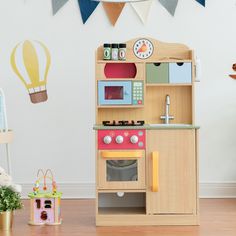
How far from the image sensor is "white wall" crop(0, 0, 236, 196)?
4.41 metres

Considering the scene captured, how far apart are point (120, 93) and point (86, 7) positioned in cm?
108

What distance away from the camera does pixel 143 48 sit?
3.68m

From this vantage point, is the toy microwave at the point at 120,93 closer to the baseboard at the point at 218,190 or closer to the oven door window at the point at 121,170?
the oven door window at the point at 121,170

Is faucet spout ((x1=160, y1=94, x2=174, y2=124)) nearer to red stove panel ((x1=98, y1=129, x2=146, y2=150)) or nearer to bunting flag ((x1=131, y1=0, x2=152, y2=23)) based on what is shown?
red stove panel ((x1=98, y1=129, x2=146, y2=150))

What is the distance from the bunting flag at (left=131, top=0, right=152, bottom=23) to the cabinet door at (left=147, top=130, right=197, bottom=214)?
4.20ft

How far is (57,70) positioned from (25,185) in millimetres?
912

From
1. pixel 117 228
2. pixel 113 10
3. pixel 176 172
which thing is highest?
pixel 113 10

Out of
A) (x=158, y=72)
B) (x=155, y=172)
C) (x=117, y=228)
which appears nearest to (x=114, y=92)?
(x=158, y=72)

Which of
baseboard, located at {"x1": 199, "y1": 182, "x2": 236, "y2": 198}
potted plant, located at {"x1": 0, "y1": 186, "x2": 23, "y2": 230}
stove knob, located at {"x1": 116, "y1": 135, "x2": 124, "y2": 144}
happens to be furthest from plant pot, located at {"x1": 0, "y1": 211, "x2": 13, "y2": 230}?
baseboard, located at {"x1": 199, "y1": 182, "x2": 236, "y2": 198}

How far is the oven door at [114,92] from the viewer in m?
3.57

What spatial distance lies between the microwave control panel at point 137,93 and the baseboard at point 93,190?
42.8 inches

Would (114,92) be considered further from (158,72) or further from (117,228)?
(117,228)

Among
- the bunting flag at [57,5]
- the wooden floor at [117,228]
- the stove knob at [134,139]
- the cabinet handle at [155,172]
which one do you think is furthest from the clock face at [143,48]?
the wooden floor at [117,228]

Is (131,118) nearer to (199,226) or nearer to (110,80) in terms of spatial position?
(110,80)
